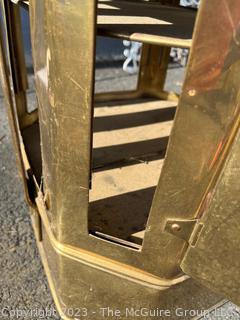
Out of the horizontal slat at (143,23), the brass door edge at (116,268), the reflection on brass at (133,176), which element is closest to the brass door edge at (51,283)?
the reflection on brass at (133,176)

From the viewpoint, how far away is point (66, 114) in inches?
20.7

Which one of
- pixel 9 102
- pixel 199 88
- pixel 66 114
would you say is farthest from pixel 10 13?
pixel 199 88

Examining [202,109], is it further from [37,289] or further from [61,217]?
[37,289]

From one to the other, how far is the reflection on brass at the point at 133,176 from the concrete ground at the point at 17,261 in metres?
0.05

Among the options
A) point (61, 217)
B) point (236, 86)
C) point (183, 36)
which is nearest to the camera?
point (236, 86)

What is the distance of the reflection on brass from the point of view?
1.44 ft

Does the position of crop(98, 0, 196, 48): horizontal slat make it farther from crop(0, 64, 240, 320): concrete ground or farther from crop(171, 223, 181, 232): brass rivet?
crop(0, 64, 240, 320): concrete ground

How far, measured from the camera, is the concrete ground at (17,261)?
823mm

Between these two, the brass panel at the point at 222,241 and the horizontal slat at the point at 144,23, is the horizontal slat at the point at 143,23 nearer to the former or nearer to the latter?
the horizontal slat at the point at 144,23

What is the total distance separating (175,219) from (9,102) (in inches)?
15.4

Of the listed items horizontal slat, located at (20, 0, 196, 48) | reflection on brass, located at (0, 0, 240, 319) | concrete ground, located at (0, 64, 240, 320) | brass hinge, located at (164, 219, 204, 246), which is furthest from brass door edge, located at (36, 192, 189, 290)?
horizontal slat, located at (20, 0, 196, 48)

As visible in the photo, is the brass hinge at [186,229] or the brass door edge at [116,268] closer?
the brass hinge at [186,229]

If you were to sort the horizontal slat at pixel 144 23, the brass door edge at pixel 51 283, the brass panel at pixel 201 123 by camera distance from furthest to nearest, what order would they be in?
the brass door edge at pixel 51 283, the horizontal slat at pixel 144 23, the brass panel at pixel 201 123

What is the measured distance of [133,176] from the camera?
934 mm
